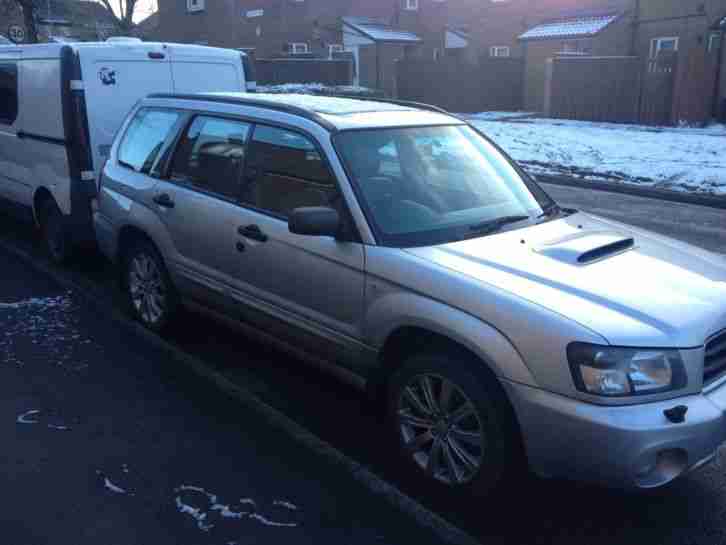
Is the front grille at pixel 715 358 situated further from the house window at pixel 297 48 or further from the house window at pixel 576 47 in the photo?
the house window at pixel 297 48

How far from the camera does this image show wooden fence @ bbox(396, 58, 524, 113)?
91.8ft

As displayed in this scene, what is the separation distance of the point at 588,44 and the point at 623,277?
85.7ft

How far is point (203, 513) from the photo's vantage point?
3539mm

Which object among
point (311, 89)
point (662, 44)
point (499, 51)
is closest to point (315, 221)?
point (311, 89)

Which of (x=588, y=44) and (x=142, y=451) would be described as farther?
(x=588, y=44)

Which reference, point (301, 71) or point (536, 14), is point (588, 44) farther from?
point (301, 71)

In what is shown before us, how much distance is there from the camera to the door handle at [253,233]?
4.50 m

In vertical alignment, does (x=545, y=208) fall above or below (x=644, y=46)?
below

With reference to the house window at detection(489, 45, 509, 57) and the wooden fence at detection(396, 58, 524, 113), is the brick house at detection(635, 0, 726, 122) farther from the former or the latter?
the house window at detection(489, 45, 509, 57)

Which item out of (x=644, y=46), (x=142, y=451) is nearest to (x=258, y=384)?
(x=142, y=451)

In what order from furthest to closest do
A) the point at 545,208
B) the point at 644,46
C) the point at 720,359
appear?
the point at 644,46 → the point at 545,208 → the point at 720,359

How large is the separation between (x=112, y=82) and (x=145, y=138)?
1444 mm

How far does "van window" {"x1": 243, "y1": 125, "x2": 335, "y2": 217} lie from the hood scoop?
123 centimetres

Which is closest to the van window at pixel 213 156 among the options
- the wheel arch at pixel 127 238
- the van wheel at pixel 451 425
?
the wheel arch at pixel 127 238
